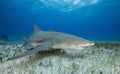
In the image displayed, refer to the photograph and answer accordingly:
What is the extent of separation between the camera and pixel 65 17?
87.2 meters

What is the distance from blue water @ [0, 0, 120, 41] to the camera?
53750mm

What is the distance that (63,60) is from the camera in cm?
518

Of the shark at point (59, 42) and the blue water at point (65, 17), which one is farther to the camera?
the blue water at point (65, 17)

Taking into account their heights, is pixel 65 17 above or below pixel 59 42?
above

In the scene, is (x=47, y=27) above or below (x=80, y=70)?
above

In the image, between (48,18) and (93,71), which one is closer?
(93,71)

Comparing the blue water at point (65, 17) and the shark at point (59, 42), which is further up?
the blue water at point (65, 17)

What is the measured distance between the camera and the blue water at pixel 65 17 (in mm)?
53750

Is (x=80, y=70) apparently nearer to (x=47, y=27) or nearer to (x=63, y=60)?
(x=63, y=60)

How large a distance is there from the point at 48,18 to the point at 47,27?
8.73 m

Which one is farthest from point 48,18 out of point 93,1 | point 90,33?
point 90,33

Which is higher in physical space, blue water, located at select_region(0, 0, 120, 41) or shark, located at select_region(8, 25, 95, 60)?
blue water, located at select_region(0, 0, 120, 41)

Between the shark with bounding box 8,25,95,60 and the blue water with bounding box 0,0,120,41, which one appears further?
the blue water with bounding box 0,0,120,41

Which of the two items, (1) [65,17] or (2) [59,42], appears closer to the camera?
(2) [59,42]
